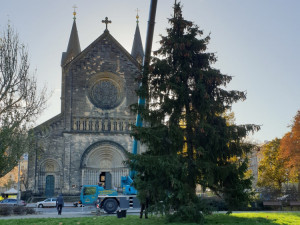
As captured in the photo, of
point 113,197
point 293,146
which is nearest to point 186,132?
point 113,197

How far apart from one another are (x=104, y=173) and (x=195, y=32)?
2506 cm

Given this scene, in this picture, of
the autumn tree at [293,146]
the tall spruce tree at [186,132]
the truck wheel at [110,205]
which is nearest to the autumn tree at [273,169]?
the autumn tree at [293,146]

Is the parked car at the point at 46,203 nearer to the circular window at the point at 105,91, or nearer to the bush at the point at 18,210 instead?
the circular window at the point at 105,91

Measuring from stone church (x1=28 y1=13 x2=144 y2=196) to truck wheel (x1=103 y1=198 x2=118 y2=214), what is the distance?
46.9ft

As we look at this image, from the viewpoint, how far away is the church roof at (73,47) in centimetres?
4581

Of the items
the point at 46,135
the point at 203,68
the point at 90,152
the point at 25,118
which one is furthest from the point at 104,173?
the point at 203,68

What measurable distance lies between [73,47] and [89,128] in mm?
14171

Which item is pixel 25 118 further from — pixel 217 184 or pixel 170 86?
pixel 217 184

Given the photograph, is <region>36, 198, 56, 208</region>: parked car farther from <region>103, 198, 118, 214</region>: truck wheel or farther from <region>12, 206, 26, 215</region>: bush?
<region>103, 198, 118, 214</region>: truck wheel

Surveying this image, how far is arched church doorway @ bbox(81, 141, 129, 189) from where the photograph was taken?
119 ft

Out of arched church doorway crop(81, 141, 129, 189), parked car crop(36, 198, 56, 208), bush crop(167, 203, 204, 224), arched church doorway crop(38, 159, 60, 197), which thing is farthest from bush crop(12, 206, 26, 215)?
arched church doorway crop(81, 141, 129, 189)

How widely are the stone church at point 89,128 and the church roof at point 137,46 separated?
7.26 metres

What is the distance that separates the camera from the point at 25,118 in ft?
68.5

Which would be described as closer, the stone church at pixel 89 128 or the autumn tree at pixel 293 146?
the autumn tree at pixel 293 146
